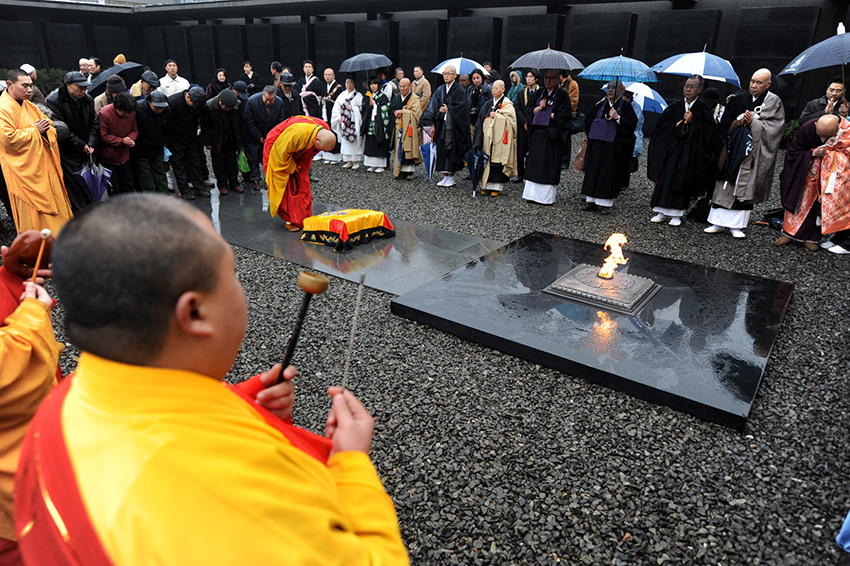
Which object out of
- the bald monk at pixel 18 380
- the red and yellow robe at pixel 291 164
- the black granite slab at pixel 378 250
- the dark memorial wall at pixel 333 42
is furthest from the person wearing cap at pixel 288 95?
the bald monk at pixel 18 380

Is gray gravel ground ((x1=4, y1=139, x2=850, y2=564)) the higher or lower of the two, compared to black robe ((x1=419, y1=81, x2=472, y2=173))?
lower

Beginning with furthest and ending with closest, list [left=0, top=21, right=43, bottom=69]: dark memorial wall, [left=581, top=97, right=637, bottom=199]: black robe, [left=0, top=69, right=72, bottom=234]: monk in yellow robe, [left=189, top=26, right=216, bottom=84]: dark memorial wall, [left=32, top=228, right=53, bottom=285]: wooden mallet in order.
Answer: [left=189, top=26, right=216, bottom=84]: dark memorial wall → [left=0, top=21, right=43, bottom=69]: dark memorial wall → [left=581, top=97, right=637, bottom=199]: black robe → [left=0, top=69, right=72, bottom=234]: monk in yellow robe → [left=32, top=228, right=53, bottom=285]: wooden mallet

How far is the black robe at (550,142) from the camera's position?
28.3ft

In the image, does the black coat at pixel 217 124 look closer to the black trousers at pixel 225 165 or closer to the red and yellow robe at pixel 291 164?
the black trousers at pixel 225 165

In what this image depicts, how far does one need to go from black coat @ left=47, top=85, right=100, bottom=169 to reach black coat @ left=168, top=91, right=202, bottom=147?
1.41m

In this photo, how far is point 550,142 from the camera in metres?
8.79

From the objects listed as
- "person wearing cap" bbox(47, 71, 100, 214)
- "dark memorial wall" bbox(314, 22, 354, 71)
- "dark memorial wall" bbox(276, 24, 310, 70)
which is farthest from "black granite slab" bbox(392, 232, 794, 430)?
"dark memorial wall" bbox(276, 24, 310, 70)

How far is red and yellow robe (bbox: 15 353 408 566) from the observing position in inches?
28.7

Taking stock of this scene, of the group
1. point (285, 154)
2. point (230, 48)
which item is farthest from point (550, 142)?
point (230, 48)

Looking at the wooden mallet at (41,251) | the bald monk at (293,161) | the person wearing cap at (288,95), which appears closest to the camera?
the wooden mallet at (41,251)

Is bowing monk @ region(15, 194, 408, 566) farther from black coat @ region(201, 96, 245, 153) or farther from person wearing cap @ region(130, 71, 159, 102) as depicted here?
person wearing cap @ region(130, 71, 159, 102)

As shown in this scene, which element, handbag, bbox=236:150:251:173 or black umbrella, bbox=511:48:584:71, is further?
handbag, bbox=236:150:251:173

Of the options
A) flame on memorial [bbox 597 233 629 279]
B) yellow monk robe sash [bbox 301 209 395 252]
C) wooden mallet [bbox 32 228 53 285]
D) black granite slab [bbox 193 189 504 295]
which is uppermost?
wooden mallet [bbox 32 228 53 285]

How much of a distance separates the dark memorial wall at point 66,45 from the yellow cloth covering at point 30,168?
59.3 feet
